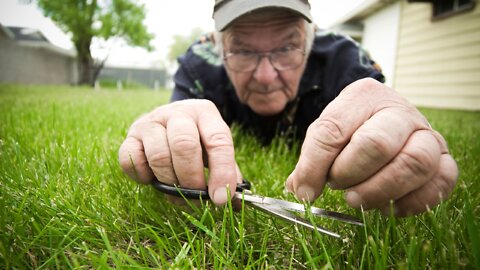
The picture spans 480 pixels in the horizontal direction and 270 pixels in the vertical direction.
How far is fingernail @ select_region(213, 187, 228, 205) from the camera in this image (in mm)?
813

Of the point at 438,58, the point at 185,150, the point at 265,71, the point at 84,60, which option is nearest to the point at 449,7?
the point at 438,58

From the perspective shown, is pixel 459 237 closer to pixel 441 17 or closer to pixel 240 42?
pixel 240 42

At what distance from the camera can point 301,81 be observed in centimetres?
Answer: 212

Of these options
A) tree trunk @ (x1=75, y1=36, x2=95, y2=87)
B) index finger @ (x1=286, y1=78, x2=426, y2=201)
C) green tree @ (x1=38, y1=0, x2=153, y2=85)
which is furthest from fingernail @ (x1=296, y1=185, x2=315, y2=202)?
tree trunk @ (x1=75, y1=36, x2=95, y2=87)

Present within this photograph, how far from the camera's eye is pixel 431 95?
8.47 metres

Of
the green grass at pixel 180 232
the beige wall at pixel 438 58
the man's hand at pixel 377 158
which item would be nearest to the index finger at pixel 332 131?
the man's hand at pixel 377 158

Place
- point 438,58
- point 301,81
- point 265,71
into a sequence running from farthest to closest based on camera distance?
point 438,58
point 301,81
point 265,71

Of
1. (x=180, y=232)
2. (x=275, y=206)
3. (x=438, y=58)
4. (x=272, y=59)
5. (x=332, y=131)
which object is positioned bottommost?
(x=180, y=232)

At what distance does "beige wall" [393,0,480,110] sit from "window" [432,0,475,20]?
0.45 feet

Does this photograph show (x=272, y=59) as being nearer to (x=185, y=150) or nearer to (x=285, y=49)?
(x=285, y=49)

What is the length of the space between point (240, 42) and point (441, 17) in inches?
318

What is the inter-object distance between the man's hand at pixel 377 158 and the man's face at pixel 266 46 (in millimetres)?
1069

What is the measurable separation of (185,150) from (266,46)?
44.0 inches

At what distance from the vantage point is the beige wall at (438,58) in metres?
7.09
